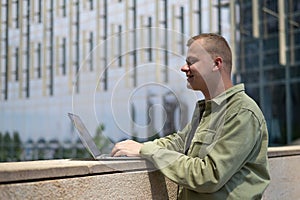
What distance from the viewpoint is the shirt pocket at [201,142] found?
6.46 feet

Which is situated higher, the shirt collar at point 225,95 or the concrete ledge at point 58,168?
the shirt collar at point 225,95

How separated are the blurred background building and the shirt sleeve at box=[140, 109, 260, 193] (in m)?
0.29

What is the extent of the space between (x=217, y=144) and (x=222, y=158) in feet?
0.20

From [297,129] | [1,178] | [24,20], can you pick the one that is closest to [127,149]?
[1,178]

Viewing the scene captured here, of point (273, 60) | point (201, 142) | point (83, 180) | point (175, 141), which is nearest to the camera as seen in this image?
point (83, 180)

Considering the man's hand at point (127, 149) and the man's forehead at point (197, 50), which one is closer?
the man's forehead at point (197, 50)

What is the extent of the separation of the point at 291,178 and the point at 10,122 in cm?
1950

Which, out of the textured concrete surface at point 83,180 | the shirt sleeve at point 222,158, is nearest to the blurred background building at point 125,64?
the textured concrete surface at point 83,180

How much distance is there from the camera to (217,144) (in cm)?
191

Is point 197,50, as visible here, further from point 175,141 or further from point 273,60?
point 273,60

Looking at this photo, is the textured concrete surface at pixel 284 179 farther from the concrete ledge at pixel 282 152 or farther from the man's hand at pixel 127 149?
the man's hand at pixel 127 149

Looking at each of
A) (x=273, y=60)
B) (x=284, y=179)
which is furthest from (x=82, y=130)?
(x=273, y=60)

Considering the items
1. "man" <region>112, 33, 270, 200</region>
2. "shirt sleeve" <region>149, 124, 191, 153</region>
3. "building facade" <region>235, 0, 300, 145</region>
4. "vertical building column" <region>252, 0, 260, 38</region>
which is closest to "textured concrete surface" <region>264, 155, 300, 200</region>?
"shirt sleeve" <region>149, 124, 191, 153</region>

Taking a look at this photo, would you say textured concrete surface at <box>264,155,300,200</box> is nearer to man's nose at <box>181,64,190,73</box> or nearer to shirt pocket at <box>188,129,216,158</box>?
shirt pocket at <box>188,129,216,158</box>
